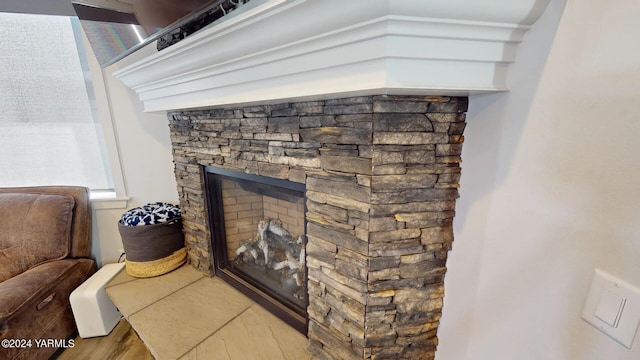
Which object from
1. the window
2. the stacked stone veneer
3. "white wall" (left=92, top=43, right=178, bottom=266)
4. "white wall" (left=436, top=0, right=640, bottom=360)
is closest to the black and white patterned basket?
"white wall" (left=92, top=43, right=178, bottom=266)

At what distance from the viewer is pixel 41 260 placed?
169 cm

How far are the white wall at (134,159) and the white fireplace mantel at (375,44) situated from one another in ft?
4.68

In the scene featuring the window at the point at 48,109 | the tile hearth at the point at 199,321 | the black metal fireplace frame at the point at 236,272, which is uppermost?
the window at the point at 48,109

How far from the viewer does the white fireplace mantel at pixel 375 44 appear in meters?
0.54

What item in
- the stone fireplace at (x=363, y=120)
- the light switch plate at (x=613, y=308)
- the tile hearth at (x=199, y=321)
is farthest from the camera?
the tile hearth at (x=199, y=321)

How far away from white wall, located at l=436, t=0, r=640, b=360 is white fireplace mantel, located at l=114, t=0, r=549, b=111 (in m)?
0.09

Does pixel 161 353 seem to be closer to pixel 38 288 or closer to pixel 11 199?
pixel 38 288

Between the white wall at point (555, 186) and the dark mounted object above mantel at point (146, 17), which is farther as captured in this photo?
the dark mounted object above mantel at point (146, 17)

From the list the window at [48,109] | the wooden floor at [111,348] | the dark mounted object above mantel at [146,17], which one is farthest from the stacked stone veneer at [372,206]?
the window at [48,109]

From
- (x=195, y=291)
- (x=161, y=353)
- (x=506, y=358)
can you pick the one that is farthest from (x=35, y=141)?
(x=506, y=358)

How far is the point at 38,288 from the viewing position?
1411 mm

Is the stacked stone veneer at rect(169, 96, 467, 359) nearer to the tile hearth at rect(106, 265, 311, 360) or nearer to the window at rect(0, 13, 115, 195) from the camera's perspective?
the tile hearth at rect(106, 265, 311, 360)

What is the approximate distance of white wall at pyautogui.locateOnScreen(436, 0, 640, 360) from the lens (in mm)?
479

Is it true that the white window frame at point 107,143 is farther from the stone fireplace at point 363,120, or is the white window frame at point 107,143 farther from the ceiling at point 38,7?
the stone fireplace at point 363,120
